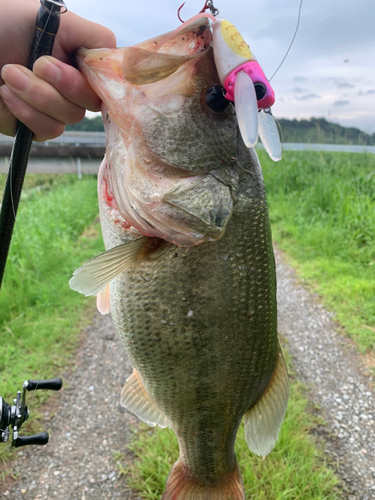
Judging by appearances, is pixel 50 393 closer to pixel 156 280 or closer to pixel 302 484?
pixel 302 484

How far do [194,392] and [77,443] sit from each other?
1777 mm

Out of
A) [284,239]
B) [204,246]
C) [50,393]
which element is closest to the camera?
[204,246]

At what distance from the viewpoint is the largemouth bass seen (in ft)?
4.24

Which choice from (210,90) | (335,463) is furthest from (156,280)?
(335,463)

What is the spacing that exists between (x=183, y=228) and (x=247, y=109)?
1.57ft

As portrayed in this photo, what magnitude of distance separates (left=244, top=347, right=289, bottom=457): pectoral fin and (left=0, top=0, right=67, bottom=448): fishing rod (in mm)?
865

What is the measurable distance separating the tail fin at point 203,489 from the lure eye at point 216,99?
1.62 meters

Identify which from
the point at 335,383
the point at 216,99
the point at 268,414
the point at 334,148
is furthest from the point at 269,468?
the point at 334,148

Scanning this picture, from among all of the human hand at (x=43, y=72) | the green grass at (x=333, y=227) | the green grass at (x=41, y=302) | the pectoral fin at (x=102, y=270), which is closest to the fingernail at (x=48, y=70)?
the human hand at (x=43, y=72)

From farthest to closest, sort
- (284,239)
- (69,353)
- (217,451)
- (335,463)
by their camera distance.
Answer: (284,239), (69,353), (335,463), (217,451)

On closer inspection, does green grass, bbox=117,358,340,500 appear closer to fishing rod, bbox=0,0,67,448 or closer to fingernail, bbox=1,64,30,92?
fishing rod, bbox=0,0,67,448

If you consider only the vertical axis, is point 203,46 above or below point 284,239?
above

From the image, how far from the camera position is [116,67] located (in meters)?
1.27

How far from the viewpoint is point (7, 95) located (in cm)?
138
